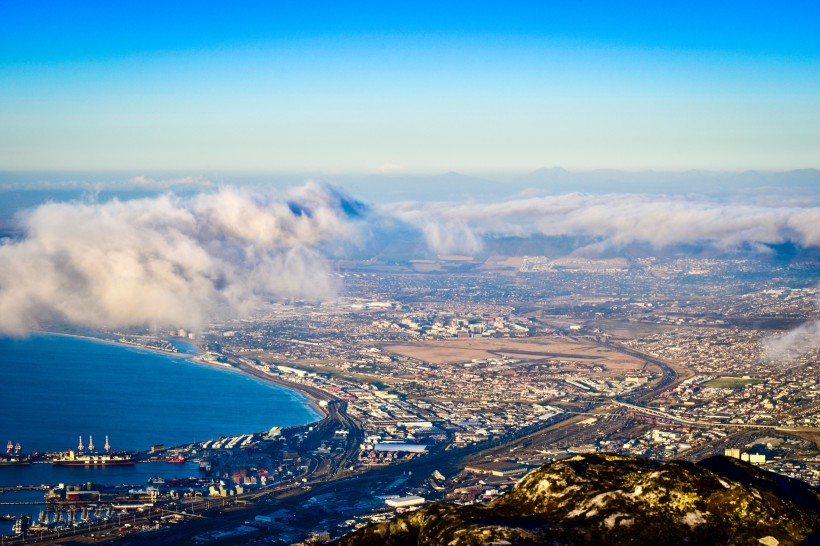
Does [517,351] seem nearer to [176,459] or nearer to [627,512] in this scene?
[176,459]

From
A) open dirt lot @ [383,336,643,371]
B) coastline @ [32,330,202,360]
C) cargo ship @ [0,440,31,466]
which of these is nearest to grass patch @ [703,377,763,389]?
open dirt lot @ [383,336,643,371]

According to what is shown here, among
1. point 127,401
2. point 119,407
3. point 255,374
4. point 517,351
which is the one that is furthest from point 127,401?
point 517,351

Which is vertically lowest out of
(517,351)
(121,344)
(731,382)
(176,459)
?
(121,344)

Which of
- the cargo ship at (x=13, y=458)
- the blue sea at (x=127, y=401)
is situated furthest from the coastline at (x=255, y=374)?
the cargo ship at (x=13, y=458)

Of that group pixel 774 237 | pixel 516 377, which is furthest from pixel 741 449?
pixel 774 237

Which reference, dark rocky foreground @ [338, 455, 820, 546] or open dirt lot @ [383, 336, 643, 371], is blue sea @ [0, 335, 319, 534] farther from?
dark rocky foreground @ [338, 455, 820, 546]

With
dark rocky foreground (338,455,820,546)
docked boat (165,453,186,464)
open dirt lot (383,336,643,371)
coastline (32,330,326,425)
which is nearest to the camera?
dark rocky foreground (338,455,820,546)

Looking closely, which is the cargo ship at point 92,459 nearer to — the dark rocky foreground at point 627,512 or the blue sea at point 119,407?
the blue sea at point 119,407
